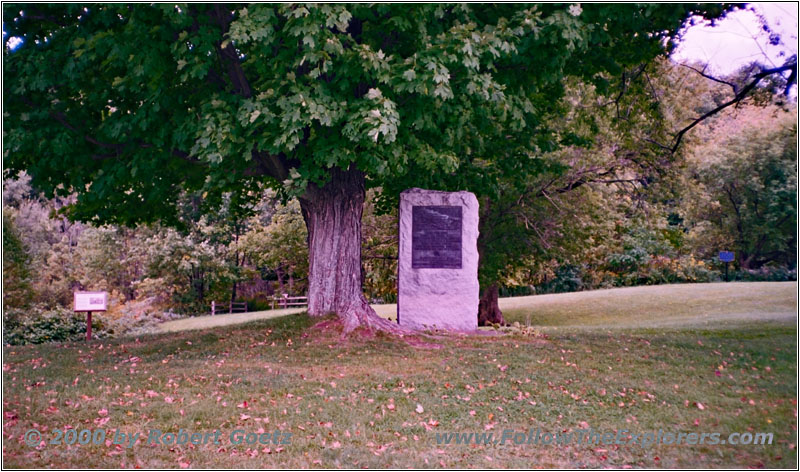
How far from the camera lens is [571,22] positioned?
10133 millimetres

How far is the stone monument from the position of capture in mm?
13016

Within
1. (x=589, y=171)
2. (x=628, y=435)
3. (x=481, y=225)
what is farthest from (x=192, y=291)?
(x=628, y=435)

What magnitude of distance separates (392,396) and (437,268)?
4971 mm

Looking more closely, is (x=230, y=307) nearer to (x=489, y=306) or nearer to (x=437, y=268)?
(x=489, y=306)

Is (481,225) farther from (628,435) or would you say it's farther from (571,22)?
(628,435)

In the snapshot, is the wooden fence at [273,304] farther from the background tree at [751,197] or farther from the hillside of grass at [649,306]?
the background tree at [751,197]

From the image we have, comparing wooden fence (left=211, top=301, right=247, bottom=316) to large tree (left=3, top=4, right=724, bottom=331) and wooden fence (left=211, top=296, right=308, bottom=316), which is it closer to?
wooden fence (left=211, top=296, right=308, bottom=316)

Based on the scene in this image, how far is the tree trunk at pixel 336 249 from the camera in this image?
12.6 metres

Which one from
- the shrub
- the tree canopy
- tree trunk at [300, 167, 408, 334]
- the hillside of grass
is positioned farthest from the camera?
the hillside of grass

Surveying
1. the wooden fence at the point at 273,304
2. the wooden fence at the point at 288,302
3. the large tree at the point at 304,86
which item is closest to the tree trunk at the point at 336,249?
the large tree at the point at 304,86

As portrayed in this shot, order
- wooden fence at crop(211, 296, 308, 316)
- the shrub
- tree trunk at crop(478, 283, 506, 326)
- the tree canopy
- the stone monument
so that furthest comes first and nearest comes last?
wooden fence at crop(211, 296, 308, 316) < tree trunk at crop(478, 283, 506, 326) < the shrub < the stone monument < the tree canopy

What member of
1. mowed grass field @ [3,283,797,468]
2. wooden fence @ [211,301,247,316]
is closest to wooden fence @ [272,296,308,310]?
wooden fence @ [211,301,247,316]

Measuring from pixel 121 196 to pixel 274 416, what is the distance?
30.8ft

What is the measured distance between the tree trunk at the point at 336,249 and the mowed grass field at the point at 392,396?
0.82 m
